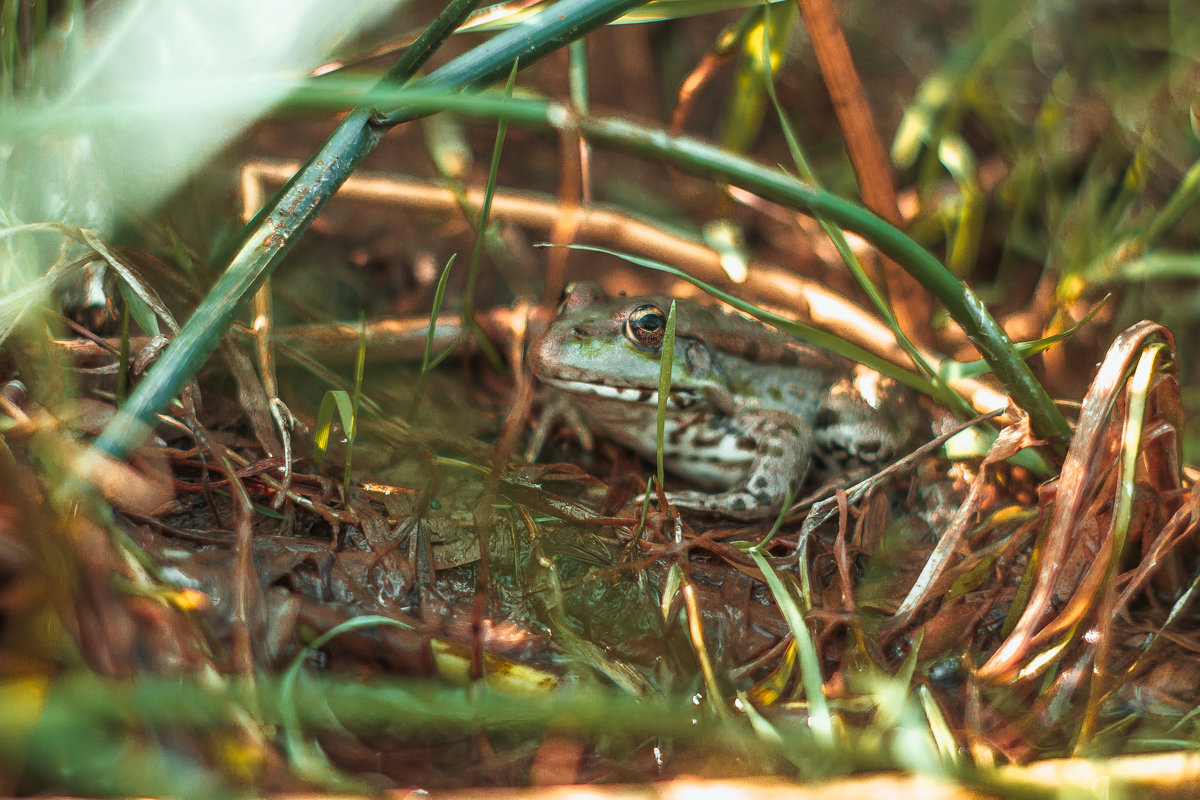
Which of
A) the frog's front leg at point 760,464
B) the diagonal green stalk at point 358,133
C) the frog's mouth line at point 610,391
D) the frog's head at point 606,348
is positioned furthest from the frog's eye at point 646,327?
the diagonal green stalk at point 358,133

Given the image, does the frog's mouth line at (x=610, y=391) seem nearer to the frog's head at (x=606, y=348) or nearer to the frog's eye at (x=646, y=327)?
the frog's head at (x=606, y=348)

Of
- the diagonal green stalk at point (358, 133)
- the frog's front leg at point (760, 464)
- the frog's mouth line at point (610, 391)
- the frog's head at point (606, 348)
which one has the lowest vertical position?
the frog's front leg at point (760, 464)

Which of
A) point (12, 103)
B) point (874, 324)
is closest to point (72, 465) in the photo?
point (12, 103)

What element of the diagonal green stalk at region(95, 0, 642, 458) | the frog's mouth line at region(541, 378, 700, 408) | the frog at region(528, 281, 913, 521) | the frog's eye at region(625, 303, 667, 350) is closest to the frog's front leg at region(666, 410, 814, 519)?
the frog at region(528, 281, 913, 521)

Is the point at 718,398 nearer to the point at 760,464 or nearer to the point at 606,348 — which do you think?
the point at 760,464

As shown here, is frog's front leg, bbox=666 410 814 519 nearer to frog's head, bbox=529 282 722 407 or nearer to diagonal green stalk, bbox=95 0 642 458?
frog's head, bbox=529 282 722 407

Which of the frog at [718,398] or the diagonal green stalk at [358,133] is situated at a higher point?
the diagonal green stalk at [358,133]

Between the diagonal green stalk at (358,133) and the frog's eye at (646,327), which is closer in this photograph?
the diagonal green stalk at (358,133)

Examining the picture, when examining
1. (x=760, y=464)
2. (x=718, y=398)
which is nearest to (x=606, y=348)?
(x=718, y=398)
